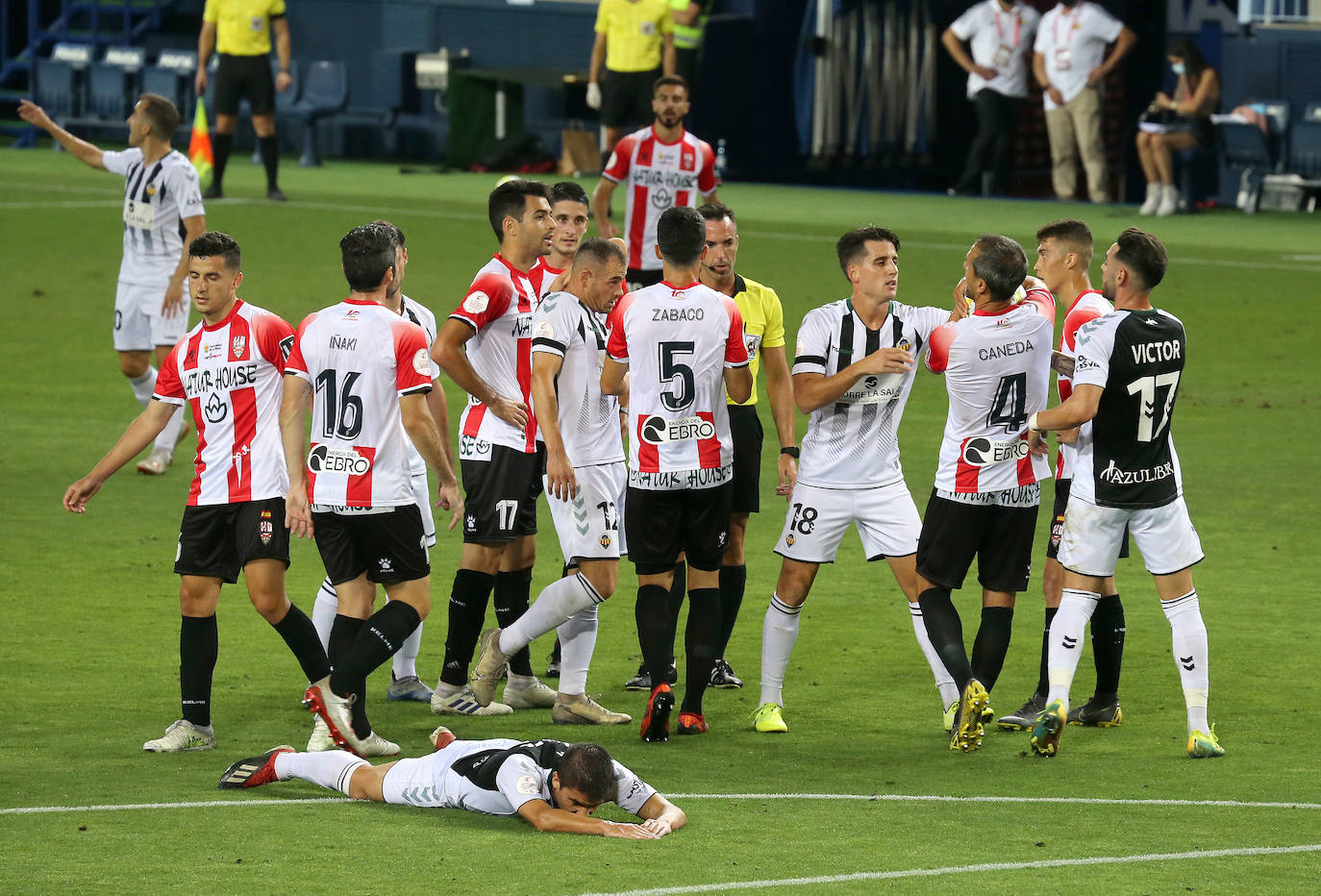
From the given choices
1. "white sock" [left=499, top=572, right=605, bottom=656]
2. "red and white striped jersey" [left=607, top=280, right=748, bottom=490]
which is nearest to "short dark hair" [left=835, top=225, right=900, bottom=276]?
"red and white striped jersey" [left=607, top=280, right=748, bottom=490]

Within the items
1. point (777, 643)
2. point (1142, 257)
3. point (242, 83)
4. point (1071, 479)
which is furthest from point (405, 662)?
point (242, 83)

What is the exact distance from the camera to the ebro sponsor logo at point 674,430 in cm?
754

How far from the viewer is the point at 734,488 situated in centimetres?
851

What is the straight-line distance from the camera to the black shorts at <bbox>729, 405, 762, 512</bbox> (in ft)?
27.8

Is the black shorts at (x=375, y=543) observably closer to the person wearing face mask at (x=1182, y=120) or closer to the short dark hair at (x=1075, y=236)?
the short dark hair at (x=1075, y=236)

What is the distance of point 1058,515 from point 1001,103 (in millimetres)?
18756

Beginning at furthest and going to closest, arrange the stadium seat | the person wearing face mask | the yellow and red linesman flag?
the stadium seat, the yellow and red linesman flag, the person wearing face mask

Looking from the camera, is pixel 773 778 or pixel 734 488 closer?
pixel 773 778

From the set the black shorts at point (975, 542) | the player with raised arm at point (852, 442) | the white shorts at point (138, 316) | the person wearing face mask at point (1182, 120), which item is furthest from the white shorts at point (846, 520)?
the person wearing face mask at point (1182, 120)

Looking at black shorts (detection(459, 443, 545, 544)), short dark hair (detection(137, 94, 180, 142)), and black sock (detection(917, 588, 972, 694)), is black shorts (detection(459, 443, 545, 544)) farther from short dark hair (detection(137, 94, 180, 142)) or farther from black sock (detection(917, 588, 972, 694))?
short dark hair (detection(137, 94, 180, 142))

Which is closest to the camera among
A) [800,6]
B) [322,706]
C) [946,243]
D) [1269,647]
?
[322,706]

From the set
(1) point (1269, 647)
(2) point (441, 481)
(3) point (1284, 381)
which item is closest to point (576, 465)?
(2) point (441, 481)

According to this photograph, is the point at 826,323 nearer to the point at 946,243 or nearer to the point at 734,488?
the point at 734,488

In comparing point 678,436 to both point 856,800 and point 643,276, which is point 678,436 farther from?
point 643,276
